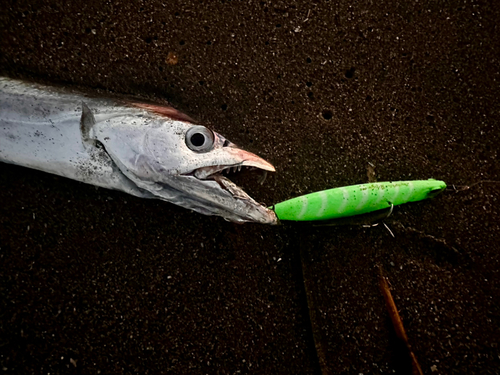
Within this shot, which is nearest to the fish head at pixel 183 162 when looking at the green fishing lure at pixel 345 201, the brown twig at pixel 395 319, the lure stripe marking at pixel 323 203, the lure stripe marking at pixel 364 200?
the green fishing lure at pixel 345 201

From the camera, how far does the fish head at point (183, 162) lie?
2154 millimetres

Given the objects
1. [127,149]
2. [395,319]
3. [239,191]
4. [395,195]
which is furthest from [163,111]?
[395,319]

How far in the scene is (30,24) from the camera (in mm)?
2621

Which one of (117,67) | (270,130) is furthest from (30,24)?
(270,130)

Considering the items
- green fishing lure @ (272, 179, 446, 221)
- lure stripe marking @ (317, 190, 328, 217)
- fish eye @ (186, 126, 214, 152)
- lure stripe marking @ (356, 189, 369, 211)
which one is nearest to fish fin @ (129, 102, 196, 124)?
fish eye @ (186, 126, 214, 152)

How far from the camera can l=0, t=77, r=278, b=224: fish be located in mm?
2166

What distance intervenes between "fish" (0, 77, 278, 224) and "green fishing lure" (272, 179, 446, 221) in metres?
0.21

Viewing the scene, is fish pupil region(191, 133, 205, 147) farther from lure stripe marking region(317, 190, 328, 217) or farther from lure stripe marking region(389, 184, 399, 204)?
lure stripe marking region(389, 184, 399, 204)

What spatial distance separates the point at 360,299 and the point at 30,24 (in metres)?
2.93

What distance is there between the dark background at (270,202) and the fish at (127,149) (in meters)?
0.24

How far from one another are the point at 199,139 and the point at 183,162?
16cm

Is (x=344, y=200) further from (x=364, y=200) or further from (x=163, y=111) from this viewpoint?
(x=163, y=111)

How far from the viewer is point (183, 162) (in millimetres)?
2172

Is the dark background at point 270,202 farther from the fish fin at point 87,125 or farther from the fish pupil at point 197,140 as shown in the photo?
the fish pupil at point 197,140
